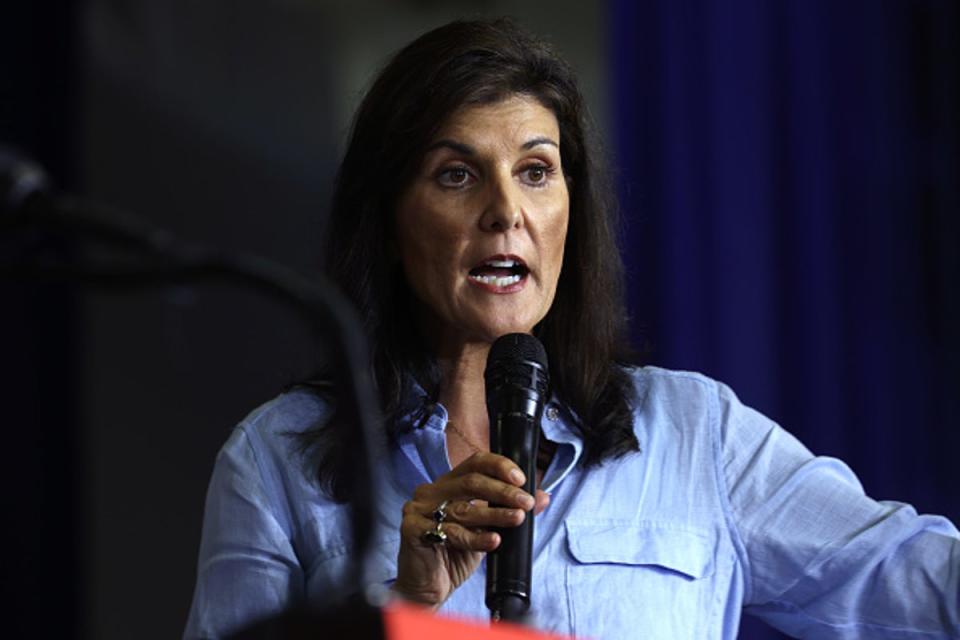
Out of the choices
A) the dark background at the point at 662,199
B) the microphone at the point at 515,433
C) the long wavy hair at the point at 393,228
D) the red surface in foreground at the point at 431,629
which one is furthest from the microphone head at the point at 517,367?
the dark background at the point at 662,199

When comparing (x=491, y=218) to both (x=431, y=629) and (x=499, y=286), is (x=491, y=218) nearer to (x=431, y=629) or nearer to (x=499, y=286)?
(x=499, y=286)

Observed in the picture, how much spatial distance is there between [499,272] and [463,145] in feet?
0.53

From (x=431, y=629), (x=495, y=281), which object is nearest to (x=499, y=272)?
(x=495, y=281)

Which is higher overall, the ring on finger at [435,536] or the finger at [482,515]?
the finger at [482,515]

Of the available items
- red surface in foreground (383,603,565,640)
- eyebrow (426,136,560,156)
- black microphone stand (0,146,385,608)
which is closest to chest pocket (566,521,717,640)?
eyebrow (426,136,560,156)

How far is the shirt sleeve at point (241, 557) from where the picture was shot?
1651 mm

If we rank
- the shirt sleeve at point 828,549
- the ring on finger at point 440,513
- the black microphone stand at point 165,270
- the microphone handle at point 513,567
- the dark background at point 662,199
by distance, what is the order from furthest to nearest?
the dark background at point 662,199, the shirt sleeve at point 828,549, the ring on finger at point 440,513, the microphone handle at point 513,567, the black microphone stand at point 165,270

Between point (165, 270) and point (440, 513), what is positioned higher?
point (165, 270)

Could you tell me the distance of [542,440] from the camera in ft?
6.00

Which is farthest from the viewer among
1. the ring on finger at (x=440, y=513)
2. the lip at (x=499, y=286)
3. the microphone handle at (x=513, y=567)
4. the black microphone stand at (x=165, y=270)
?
the lip at (x=499, y=286)

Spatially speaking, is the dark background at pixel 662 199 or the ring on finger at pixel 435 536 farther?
the dark background at pixel 662 199

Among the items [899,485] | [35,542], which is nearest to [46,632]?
[35,542]

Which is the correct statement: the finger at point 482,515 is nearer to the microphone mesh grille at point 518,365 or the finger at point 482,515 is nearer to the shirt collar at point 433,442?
the microphone mesh grille at point 518,365

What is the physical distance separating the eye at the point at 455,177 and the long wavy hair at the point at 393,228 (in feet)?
0.12
